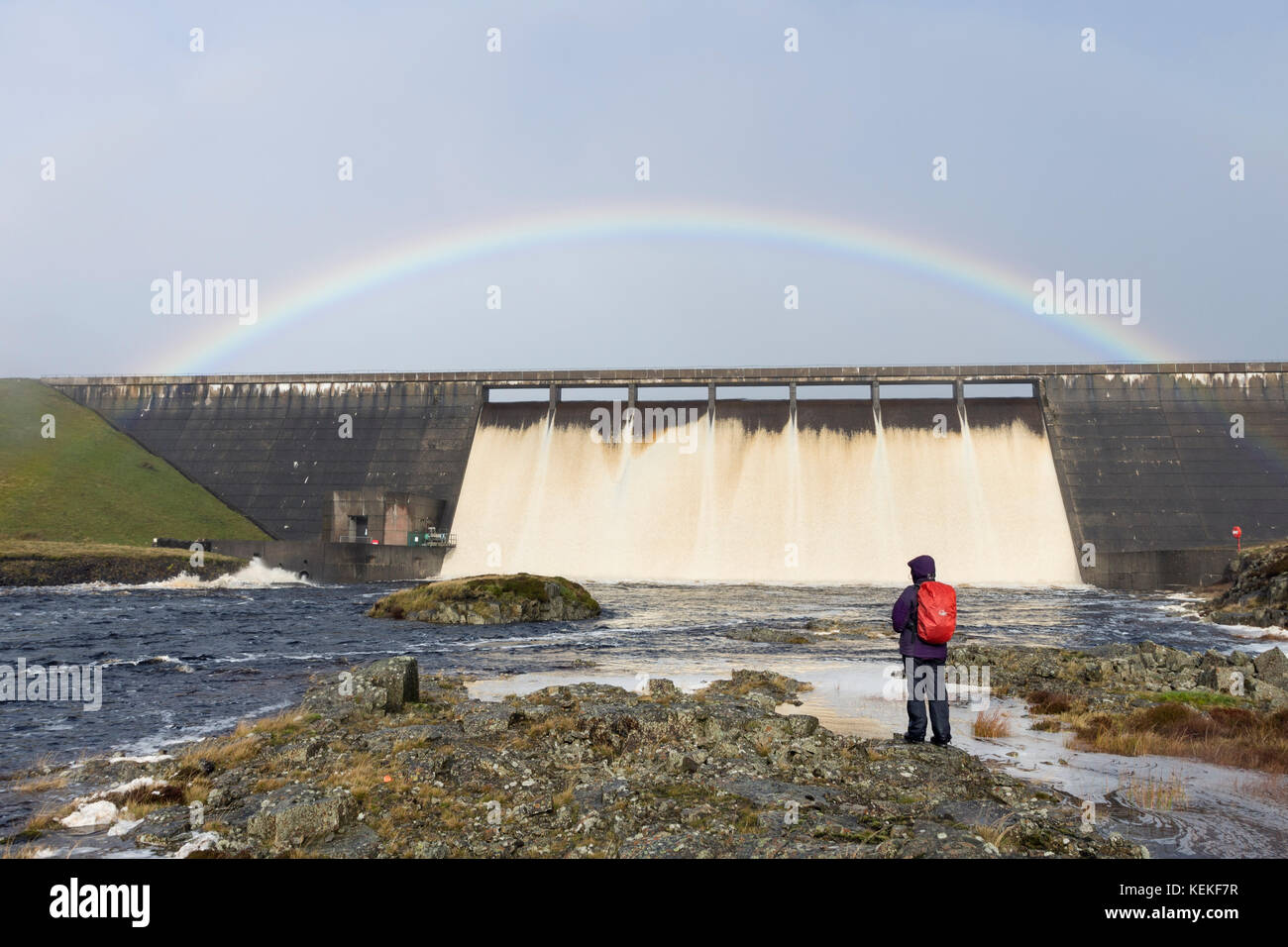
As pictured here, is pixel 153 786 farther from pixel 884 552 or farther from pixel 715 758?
pixel 884 552

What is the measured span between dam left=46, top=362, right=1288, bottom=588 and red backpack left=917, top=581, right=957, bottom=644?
166ft

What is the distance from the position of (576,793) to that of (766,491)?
57.9 meters

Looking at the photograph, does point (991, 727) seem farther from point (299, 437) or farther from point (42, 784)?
point (299, 437)

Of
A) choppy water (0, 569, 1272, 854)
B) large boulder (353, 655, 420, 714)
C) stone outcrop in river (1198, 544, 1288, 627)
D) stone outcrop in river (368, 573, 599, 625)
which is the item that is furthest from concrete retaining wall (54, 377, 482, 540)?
large boulder (353, 655, 420, 714)

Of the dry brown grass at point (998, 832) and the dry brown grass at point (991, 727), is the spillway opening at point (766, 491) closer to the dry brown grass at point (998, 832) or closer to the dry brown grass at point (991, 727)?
the dry brown grass at point (991, 727)

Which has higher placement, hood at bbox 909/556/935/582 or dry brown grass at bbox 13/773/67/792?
hood at bbox 909/556/935/582

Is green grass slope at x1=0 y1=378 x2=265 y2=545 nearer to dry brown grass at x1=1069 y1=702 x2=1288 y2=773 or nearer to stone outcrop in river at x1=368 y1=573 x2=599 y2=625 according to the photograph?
stone outcrop in river at x1=368 y1=573 x2=599 y2=625

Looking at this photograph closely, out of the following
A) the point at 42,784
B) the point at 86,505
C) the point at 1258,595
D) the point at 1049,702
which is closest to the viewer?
the point at 42,784

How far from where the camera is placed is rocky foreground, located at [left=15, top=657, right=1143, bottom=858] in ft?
26.7

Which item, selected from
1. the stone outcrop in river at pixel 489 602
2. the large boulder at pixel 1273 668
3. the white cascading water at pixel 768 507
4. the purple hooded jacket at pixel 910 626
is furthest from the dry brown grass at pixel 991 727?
the white cascading water at pixel 768 507

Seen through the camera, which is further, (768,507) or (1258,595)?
(768,507)

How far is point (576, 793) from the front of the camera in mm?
9812

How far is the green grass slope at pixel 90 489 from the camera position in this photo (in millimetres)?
65062

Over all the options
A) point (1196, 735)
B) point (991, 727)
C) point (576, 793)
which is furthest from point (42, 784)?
point (1196, 735)
